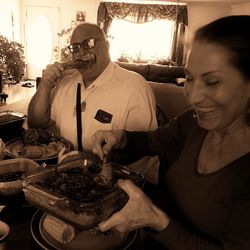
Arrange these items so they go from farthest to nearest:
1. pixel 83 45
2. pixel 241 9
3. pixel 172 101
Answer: pixel 241 9
pixel 172 101
pixel 83 45

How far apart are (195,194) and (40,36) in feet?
30.6

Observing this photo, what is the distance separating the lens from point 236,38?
0.81m

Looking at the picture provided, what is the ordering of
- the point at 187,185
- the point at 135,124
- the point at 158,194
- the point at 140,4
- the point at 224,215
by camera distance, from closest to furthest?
1. the point at 224,215
2. the point at 187,185
3. the point at 158,194
4. the point at 135,124
5. the point at 140,4

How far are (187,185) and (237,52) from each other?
45 centimetres

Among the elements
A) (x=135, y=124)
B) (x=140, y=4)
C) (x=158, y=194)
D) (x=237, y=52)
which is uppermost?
(x=140, y=4)

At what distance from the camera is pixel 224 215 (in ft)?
2.91

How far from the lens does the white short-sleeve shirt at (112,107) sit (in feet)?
5.64

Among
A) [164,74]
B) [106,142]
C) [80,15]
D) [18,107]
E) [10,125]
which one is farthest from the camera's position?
[80,15]

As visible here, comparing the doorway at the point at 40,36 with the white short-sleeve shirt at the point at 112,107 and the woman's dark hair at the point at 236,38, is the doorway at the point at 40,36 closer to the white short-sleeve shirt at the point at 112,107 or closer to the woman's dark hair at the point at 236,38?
the white short-sleeve shirt at the point at 112,107

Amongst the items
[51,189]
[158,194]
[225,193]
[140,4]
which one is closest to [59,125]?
[158,194]

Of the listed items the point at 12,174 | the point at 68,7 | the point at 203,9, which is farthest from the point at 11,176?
the point at 203,9

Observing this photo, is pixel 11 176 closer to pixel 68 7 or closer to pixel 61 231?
pixel 61 231

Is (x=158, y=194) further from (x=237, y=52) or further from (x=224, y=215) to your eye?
(x=237, y=52)

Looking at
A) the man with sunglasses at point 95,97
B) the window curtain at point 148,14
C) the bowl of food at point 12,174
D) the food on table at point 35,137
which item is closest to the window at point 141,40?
the window curtain at point 148,14
